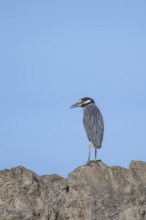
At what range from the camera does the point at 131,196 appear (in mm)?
21047

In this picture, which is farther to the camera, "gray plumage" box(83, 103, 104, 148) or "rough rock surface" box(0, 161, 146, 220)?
"gray plumage" box(83, 103, 104, 148)

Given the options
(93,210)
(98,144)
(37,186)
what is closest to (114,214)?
(93,210)

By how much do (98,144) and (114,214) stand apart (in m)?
5.22

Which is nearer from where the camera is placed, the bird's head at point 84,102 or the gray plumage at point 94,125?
the gray plumage at point 94,125

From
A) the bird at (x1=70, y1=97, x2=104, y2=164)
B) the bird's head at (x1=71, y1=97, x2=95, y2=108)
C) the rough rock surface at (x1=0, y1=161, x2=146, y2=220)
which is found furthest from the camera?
the bird's head at (x1=71, y1=97, x2=95, y2=108)

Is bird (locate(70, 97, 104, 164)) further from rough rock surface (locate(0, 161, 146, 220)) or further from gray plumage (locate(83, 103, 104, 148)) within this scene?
rough rock surface (locate(0, 161, 146, 220))

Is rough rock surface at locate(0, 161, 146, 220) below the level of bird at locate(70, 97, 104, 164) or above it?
below

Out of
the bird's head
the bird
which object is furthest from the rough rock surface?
the bird's head

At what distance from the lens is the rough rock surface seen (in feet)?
62.4

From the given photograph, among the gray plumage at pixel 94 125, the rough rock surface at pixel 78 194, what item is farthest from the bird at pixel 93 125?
the rough rock surface at pixel 78 194

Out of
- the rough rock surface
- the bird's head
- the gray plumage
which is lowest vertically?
the rough rock surface

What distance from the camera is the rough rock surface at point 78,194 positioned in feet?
62.4

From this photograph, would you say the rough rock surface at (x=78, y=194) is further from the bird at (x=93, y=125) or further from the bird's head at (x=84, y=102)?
the bird's head at (x=84, y=102)

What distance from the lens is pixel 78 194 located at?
20.2 m
